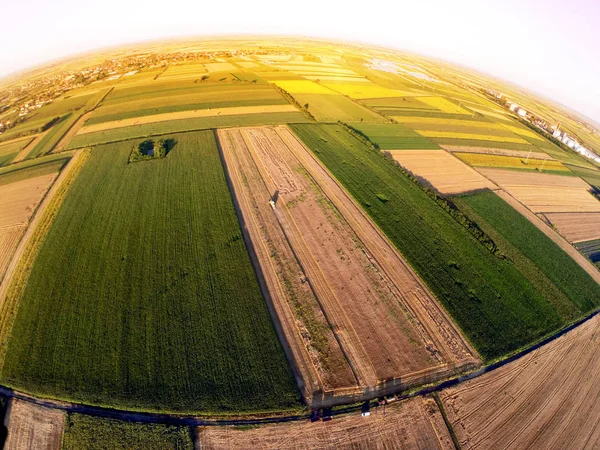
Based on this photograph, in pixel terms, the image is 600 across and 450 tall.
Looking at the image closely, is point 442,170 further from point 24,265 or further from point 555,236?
point 24,265

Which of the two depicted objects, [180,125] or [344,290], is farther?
[180,125]

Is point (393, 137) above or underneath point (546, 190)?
above

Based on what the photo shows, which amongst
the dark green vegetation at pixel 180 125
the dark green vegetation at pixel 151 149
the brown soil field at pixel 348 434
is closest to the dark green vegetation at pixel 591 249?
the brown soil field at pixel 348 434

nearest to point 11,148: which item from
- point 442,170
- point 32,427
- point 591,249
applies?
point 32,427

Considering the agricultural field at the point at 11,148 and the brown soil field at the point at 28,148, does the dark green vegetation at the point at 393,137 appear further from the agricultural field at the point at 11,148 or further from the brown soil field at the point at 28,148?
the agricultural field at the point at 11,148

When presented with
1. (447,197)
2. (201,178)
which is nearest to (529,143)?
(447,197)

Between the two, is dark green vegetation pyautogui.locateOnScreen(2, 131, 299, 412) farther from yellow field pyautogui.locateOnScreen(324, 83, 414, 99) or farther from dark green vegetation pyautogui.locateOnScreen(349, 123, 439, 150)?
yellow field pyautogui.locateOnScreen(324, 83, 414, 99)

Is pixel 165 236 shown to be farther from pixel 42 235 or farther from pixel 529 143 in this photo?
pixel 529 143

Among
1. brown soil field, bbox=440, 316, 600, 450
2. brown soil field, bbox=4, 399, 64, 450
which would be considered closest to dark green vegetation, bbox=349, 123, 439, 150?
brown soil field, bbox=440, 316, 600, 450
